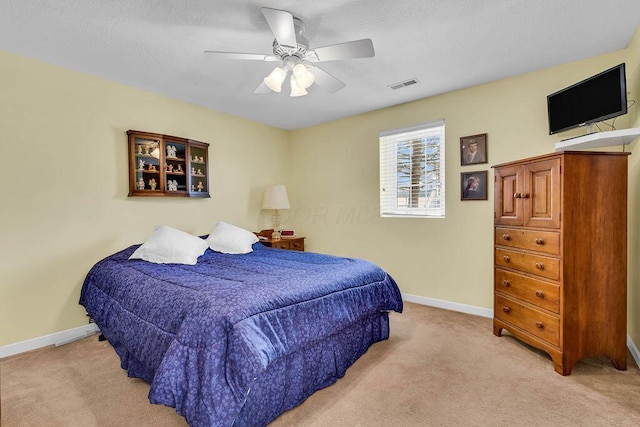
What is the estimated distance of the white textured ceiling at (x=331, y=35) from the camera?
79.6 inches

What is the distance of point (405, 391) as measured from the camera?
2037 millimetres

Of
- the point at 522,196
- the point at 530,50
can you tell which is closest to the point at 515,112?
the point at 530,50

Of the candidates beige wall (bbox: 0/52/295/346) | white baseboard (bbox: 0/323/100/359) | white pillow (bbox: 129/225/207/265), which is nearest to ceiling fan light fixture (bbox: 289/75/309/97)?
white pillow (bbox: 129/225/207/265)

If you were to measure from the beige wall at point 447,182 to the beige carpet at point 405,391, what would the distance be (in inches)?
40.4

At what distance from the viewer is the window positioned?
366 centimetres

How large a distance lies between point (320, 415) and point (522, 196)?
2162 mm

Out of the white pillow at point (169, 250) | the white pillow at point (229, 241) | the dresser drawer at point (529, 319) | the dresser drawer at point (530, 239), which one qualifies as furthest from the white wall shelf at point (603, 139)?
the white pillow at point (169, 250)

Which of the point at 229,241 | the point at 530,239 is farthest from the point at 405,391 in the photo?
the point at 229,241

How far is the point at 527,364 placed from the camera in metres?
2.33

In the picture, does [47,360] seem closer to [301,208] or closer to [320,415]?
[320,415]

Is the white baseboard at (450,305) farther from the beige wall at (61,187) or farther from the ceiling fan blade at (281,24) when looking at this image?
the ceiling fan blade at (281,24)

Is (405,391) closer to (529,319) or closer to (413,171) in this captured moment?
(529,319)

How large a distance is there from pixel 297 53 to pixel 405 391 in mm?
2398

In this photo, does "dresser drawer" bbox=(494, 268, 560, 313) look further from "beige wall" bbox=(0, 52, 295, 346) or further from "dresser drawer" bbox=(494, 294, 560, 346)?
"beige wall" bbox=(0, 52, 295, 346)
